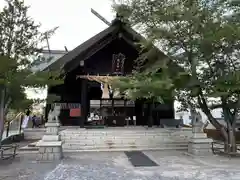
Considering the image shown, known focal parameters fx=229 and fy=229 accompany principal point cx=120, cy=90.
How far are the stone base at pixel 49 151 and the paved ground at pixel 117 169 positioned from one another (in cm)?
35

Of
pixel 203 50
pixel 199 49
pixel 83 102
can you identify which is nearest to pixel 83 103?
pixel 83 102

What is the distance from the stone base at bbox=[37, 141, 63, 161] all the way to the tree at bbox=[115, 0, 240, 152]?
4032 millimetres

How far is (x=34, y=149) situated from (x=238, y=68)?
9.12 metres

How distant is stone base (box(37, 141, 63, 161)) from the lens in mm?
8008

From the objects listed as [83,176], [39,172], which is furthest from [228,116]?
[39,172]

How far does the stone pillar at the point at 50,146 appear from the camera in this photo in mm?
8023

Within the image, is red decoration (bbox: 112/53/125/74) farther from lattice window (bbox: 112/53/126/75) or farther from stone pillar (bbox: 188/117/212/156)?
stone pillar (bbox: 188/117/212/156)

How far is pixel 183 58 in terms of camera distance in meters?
9.41

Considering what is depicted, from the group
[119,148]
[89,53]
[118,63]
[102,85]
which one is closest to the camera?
[119,148]

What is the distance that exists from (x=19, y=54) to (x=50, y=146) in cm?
351

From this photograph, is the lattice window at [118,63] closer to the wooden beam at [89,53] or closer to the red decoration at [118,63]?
the red decoration at [118,63]

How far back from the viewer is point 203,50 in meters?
8.88

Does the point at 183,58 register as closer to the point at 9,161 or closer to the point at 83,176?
the point at 83,176

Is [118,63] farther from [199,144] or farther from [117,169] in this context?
[117,169]
